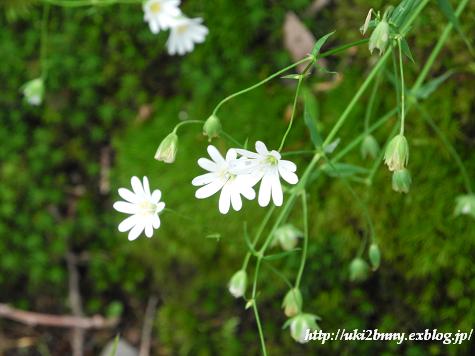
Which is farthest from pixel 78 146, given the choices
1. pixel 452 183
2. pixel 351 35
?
pixel 452 183

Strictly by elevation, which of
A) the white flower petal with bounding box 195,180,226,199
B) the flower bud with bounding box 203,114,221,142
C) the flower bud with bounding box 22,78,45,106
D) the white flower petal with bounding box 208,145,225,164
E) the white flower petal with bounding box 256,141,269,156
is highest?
the flower bud with bounding box 22,78,45,106

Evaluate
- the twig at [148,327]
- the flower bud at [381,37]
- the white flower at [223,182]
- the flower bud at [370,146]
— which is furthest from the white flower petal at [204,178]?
the twig at [148,327]

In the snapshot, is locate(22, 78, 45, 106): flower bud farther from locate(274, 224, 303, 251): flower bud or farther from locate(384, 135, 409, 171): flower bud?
locate(384, 135, 409, 171): flower bud

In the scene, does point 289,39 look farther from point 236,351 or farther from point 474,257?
point 236,351

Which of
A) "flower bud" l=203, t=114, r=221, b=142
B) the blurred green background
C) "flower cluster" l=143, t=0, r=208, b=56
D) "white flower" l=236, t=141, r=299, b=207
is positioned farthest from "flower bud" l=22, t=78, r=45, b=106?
"white flower" l=236, t=141, r=299, b=207

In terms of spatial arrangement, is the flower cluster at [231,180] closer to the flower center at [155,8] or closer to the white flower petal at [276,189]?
the white flower petal at [276,189]

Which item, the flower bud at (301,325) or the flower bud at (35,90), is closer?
the flower bud at (301,325)
